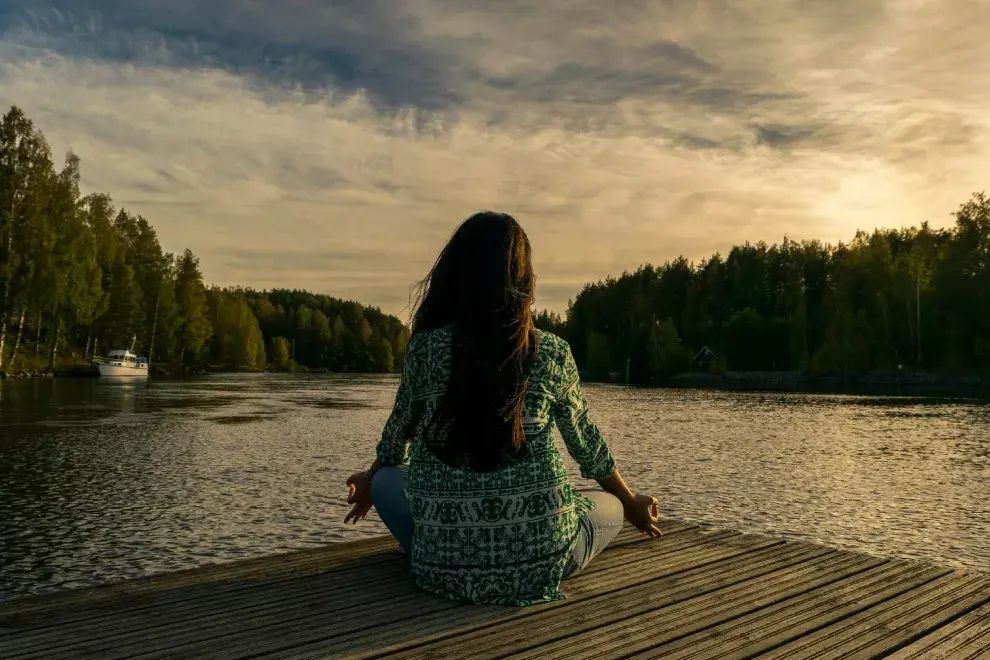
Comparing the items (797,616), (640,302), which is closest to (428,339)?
(797,616)

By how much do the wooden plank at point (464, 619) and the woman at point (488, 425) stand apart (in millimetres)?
133

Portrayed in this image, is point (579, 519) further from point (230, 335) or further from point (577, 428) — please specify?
point (230, 335)

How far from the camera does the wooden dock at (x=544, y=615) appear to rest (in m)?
3.28

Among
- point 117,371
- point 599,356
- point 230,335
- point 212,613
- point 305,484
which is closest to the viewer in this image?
point 212,613

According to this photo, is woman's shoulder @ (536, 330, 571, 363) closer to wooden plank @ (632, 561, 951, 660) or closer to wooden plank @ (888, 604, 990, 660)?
wooden plank @ (632, 561, 951, 660)

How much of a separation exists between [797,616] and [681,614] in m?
0.58

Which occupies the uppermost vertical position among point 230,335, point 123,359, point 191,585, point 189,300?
point 189,300

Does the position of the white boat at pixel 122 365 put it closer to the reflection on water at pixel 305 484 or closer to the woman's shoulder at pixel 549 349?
the reflection on water at pixel 305 484

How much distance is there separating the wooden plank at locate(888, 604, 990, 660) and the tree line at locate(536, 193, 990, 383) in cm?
7521

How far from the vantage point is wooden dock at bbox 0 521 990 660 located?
3.28 meters

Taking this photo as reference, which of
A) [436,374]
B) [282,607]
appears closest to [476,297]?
[436,374]

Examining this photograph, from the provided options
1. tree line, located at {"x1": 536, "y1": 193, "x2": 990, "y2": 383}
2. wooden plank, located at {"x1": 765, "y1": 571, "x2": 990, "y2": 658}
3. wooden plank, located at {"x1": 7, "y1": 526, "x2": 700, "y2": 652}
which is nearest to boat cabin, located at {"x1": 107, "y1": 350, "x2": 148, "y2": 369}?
tree line, located at {"x1": 536, "y1": 193, "x2": 990, "y2": 383}

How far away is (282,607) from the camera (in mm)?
3869

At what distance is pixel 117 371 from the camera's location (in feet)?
207
